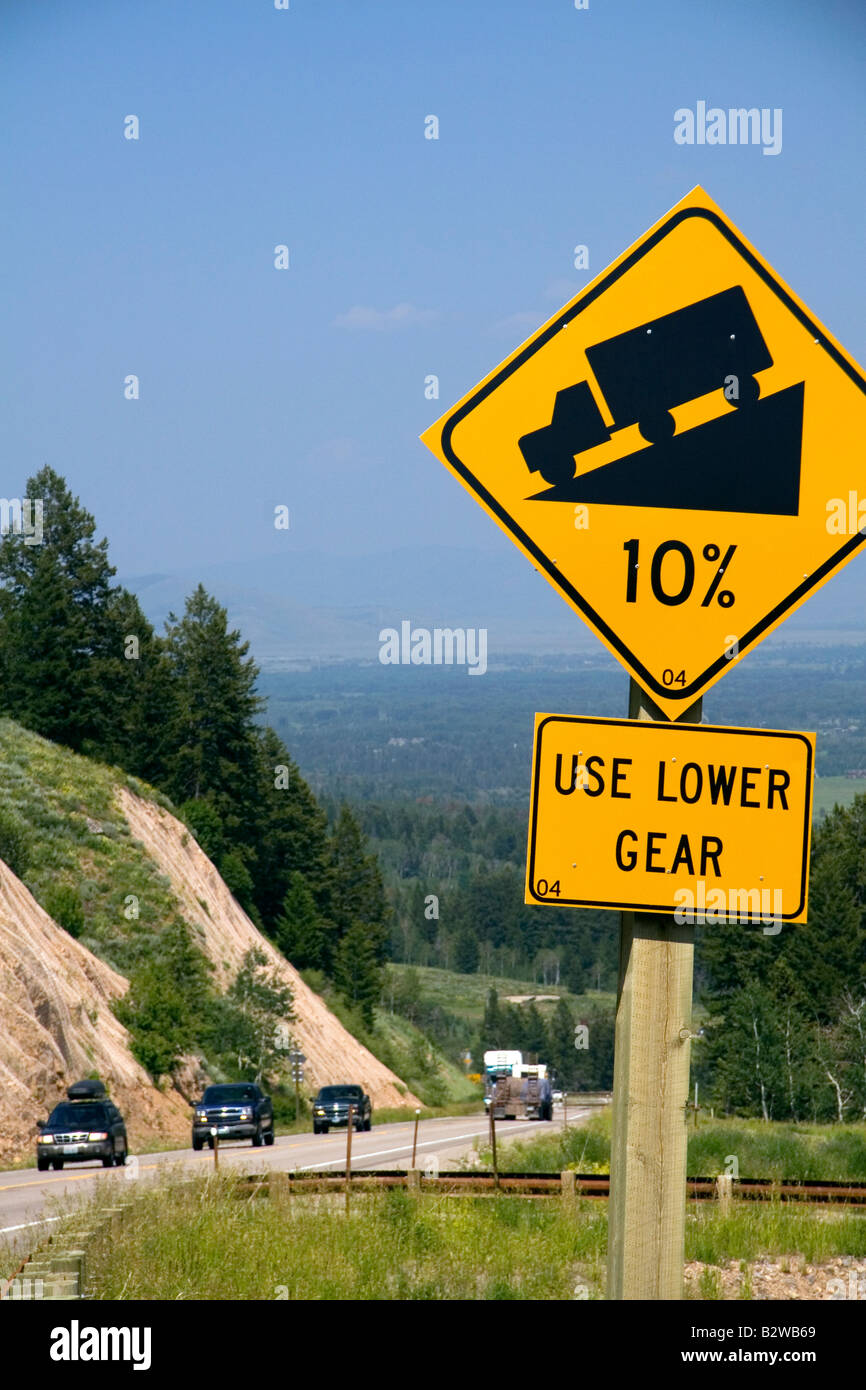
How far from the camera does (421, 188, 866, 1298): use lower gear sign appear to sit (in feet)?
12.4

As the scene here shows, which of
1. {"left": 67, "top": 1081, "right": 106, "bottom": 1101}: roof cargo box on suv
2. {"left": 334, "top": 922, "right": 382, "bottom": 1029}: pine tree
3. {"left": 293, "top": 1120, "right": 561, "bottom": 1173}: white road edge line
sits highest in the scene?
{"left": 67, "top": 1081, "right": 106, "bottom": 1101}: roof cargo box on suv

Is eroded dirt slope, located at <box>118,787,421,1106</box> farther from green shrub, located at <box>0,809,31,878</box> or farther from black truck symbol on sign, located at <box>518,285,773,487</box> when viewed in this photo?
black truck symbol on sign, located at <box>518,285,773,487</box>

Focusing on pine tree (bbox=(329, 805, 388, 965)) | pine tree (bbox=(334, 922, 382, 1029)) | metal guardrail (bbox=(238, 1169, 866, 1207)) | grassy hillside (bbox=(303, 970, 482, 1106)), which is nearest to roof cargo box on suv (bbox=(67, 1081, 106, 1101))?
metal guardrail (bbox=(238, 1169, 866, 1207))

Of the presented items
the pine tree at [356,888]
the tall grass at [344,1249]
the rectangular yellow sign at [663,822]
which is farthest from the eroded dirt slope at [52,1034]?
the pine tree at [356,888]

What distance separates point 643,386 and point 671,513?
1.09 ft

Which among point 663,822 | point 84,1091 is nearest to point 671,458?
point 663,822

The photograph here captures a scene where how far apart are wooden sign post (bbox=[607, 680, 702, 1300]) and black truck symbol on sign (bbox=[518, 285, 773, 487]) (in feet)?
3.87

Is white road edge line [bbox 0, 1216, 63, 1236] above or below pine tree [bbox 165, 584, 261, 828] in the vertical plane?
below

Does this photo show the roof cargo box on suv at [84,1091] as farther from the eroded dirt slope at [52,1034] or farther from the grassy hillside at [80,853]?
the grassy hillside at [80,853]

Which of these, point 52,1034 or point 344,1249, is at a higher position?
point 344,1249

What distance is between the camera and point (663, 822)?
3787 millimetres

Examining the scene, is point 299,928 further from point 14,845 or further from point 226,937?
point 14,845

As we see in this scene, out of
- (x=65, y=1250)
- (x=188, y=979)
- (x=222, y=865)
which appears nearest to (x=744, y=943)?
(x=222, y=865)
